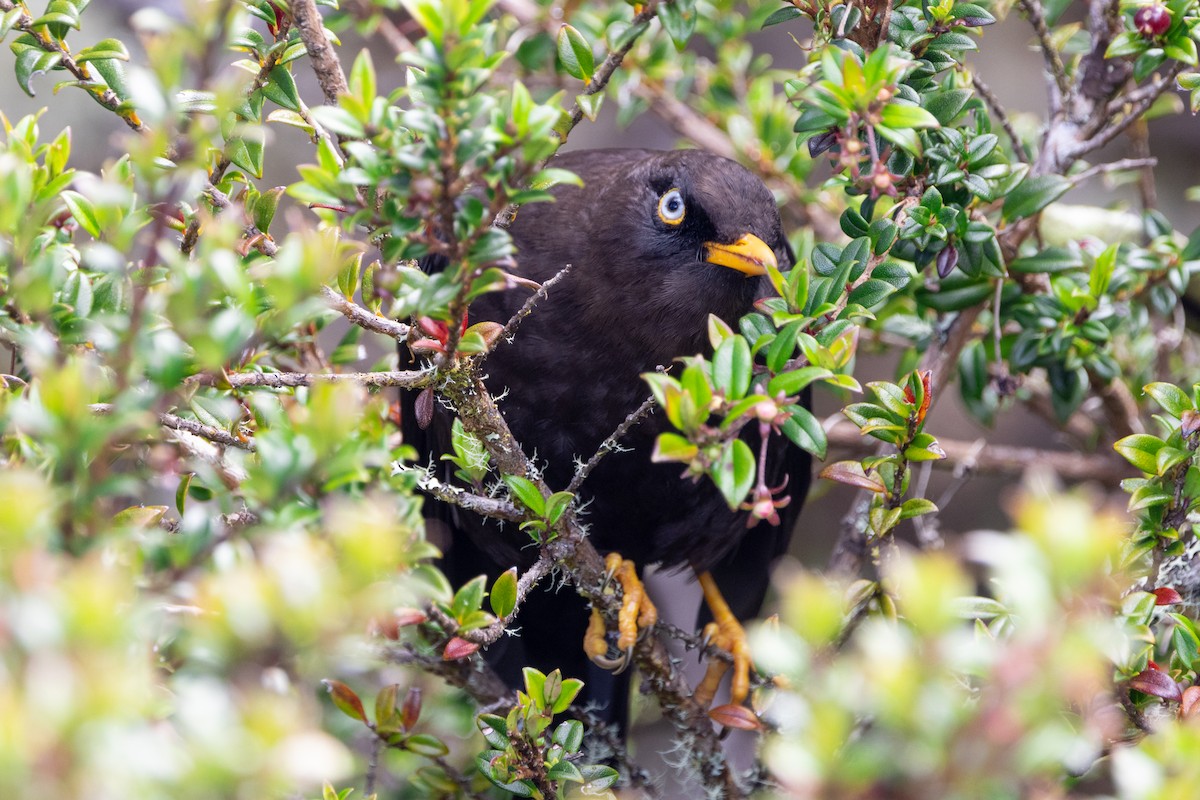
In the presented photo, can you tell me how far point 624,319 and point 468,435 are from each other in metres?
1.00

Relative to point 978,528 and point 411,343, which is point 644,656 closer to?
point 411,343

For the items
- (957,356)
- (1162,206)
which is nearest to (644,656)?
(957,356)

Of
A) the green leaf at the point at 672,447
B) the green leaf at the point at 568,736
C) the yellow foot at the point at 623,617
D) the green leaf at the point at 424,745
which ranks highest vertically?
the green leaf at the point at 672,447

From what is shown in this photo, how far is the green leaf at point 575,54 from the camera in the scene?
8.38 ft

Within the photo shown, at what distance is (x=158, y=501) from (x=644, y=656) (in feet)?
7.85

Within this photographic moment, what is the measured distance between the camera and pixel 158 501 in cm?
438

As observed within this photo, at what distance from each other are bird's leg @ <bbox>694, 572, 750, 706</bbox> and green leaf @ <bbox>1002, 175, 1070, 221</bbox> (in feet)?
5.70

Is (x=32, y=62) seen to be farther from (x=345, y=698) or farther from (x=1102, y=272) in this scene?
(x=1102, y=272)

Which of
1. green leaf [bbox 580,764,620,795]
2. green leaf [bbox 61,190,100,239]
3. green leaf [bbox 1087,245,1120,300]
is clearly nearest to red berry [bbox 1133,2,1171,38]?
green leaf [bbox 1087,245,1120,300]

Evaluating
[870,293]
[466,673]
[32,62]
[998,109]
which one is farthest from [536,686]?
[998,109]

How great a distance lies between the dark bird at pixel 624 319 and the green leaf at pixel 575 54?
28.1 inches

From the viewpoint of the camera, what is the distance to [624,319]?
3.23 m

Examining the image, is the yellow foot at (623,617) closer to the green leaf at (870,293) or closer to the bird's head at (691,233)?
the bird's head at (691,233)

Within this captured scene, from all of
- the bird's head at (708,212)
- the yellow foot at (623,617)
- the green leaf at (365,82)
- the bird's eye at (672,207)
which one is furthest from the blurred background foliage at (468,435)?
the bird's eye at (672,207)
